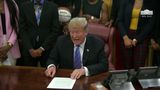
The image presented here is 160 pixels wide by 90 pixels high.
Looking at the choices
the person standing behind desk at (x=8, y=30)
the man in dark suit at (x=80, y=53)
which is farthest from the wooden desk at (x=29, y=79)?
the person standing behind desk at (x=8, y=30)

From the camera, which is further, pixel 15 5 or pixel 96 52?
pixel 15 5

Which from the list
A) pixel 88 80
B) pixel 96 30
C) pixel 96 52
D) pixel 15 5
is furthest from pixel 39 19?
pixel 88 80

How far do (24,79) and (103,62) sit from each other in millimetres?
805

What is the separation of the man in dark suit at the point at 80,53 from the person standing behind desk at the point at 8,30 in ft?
2.40

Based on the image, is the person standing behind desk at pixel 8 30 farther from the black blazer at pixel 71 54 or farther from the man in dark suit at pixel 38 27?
the black blazer at pixel 71 54

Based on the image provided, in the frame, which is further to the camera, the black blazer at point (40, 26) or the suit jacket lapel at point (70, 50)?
the black blazer at point (40, 26)

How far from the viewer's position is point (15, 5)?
3963 mm

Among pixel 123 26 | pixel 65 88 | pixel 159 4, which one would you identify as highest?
pixel 159 4

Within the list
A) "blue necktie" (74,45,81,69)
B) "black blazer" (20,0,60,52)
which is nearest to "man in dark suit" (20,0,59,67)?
"black blazer" (20,0,60,52)

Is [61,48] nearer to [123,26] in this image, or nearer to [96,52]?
[96,52]

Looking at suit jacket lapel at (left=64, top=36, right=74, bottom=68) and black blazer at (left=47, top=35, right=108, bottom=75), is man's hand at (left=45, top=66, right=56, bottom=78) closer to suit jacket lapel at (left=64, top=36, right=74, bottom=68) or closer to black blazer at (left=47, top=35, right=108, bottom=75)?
black blazer at (left=47, top=35, right=108, bottom=75)

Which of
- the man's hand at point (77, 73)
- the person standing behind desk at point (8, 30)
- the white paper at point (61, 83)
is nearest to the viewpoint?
the white paper at point (61, 83)

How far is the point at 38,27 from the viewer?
404 cm

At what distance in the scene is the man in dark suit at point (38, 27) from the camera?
400 cm
